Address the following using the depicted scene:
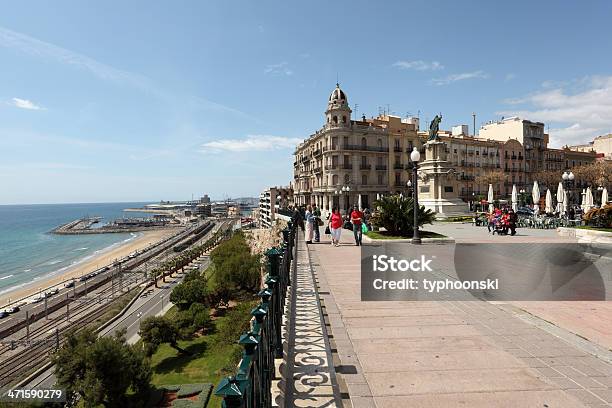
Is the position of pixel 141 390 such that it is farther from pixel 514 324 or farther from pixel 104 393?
pixel 514 324

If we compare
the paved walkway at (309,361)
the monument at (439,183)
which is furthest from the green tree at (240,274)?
the paved walkway at (309,361)

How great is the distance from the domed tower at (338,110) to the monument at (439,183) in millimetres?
20049

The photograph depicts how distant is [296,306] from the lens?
689cm

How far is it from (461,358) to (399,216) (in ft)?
47.2

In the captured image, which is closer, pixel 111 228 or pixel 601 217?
Result: pixel 601 217

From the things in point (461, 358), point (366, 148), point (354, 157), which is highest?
point (366, 148)

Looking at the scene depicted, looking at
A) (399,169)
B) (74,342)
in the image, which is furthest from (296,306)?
(399,169)

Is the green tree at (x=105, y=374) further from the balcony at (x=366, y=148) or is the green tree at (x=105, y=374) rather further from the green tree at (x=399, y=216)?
the balcony at (x=366, y=148)

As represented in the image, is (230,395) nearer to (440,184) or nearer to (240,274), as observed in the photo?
(440,184)

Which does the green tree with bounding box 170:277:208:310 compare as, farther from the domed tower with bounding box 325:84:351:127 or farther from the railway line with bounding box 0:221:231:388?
the domed tower with bounding box 325:84:351:127

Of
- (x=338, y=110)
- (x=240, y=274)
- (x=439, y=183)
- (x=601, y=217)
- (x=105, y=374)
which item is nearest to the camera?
(x=601, y=217)

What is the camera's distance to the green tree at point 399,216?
18.6 meters

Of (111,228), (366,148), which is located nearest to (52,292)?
(366,148)

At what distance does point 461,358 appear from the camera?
4656 millimetres
